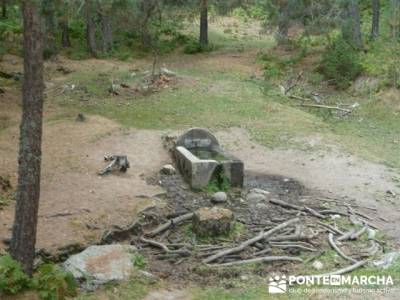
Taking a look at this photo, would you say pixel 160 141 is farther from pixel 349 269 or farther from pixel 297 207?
pixel 349 269

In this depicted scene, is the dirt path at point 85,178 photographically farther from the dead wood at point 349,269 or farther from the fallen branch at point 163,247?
the dead wood at point 349,269

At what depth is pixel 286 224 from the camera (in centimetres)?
973

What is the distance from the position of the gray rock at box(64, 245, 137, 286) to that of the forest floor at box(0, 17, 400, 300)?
37 centimetres

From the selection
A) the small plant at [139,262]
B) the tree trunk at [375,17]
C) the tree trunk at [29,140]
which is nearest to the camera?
the tree trunk at [29,140]

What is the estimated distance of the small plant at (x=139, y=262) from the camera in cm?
821

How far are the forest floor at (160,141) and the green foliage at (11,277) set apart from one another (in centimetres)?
106

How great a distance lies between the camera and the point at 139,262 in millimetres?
8281

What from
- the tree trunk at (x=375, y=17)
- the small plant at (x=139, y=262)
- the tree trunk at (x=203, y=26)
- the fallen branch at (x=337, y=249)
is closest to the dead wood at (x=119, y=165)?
the small plant at (x=139, y=262)

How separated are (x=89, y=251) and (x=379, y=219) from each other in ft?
16.7

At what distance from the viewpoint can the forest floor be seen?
998cm

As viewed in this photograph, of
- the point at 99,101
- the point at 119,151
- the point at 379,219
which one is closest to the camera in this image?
the point at 379,219

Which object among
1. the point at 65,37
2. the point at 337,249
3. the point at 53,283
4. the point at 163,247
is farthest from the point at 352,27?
the point at 53,283

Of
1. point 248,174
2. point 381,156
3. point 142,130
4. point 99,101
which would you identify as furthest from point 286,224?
point 99,101

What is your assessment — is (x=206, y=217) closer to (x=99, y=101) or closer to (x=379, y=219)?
(x=379, y=219)
